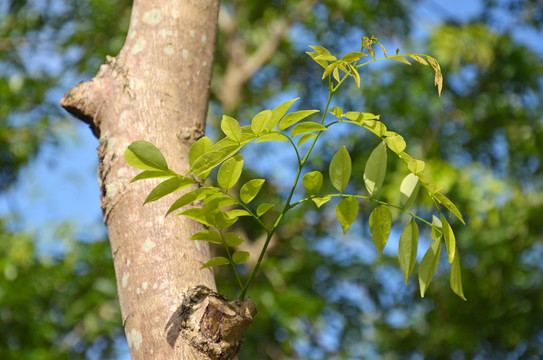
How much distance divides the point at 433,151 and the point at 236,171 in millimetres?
3163

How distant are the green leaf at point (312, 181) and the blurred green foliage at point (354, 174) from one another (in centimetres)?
232

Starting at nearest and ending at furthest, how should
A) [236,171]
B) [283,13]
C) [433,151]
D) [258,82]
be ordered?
[236,171] < [433,151] < [283,13] < [258,82]

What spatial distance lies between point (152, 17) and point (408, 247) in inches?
18.5

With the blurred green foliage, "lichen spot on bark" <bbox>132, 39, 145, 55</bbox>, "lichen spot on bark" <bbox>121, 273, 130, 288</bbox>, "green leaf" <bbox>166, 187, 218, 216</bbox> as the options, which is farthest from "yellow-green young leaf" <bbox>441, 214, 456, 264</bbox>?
the blurred green foliage

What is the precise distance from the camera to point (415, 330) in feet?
13.1

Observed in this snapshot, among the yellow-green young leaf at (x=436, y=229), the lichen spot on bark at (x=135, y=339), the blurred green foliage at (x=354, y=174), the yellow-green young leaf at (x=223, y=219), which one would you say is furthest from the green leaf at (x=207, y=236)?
the blurred green foliage at (x=354, y=174)

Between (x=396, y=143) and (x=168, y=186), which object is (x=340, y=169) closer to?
(x=396, y=143)

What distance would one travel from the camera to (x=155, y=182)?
2.39ft

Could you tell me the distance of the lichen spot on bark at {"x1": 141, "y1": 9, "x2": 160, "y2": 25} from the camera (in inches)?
33.1

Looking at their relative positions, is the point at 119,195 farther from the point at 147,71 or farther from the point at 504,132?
the point at 504,132

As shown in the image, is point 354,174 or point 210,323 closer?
point 210,323

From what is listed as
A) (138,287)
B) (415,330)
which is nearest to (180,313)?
(138,287)

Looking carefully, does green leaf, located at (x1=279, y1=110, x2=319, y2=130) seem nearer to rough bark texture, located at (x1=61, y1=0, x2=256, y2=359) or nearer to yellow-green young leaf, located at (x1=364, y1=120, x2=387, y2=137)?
yellow-green young leaf, located at (x1=364, y1=120, x2=387, y2=137)

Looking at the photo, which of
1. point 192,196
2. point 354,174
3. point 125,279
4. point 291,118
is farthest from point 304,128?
point 354,174
